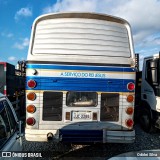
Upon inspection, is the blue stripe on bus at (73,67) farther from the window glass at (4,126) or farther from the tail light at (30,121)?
the window glass at (4,126)

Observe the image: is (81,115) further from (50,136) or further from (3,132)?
(3,132)

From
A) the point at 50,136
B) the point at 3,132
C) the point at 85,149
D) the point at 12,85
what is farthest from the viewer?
the point at 12,85

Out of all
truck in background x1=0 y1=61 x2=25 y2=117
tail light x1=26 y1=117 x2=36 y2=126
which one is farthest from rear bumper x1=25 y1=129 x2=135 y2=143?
truck in background x1=0 y1=61 x2=25 y2=117

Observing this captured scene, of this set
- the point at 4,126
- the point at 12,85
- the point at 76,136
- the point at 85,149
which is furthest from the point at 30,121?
the point at 12,85

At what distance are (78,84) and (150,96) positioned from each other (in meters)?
4.36

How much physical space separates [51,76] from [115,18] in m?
2.06

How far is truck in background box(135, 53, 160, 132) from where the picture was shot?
8836mm

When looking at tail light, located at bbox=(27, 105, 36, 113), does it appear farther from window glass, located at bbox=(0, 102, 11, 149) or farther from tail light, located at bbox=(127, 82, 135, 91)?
tail light, located at bbox=(127, 82, 135, 91)

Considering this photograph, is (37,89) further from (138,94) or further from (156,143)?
(138,94)

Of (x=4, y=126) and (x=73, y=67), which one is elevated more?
→ (x=73, y=67)

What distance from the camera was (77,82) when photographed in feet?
19.4

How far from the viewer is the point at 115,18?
6.31m

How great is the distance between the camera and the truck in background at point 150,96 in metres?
8.84

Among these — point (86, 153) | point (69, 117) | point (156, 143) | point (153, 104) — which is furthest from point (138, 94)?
point (69, 117)
